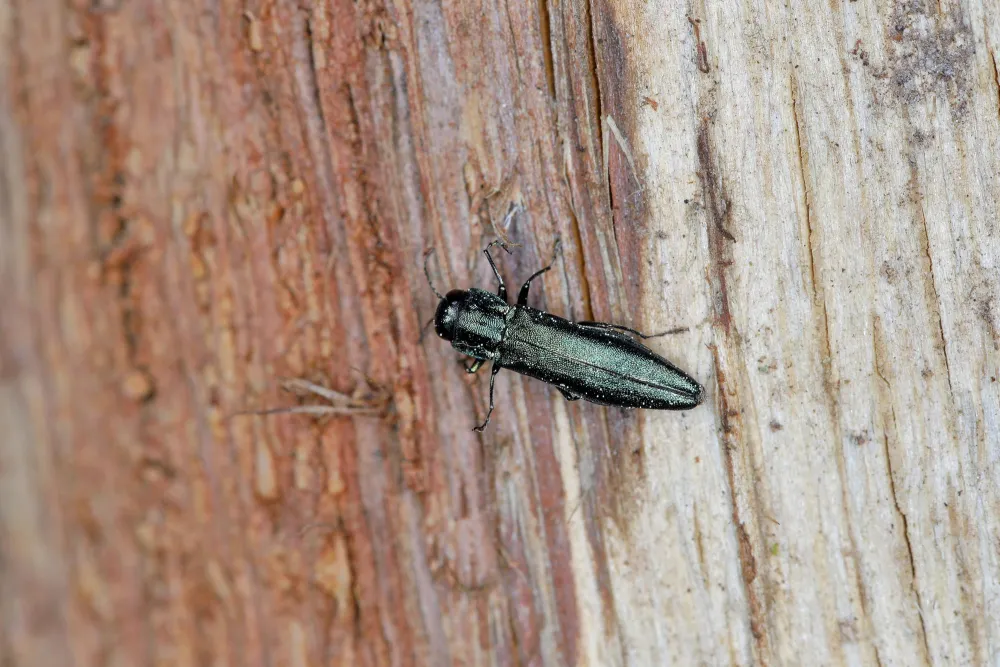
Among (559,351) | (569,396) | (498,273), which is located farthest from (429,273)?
(569,396)

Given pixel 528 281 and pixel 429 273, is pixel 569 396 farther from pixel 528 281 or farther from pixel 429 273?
pixel 429 273

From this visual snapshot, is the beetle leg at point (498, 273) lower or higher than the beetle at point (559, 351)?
higher

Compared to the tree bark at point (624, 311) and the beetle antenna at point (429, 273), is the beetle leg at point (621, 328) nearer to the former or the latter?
the tree bark at point (624, 311)

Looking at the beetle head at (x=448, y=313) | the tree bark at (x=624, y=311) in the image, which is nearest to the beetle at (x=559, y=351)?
the beetle head at (x=448, y=313)

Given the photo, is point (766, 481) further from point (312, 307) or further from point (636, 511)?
point (312, 307)

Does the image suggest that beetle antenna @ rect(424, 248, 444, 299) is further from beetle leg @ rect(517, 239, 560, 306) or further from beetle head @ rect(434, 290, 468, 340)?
beetle leg @ rect(517, 239, 560, 306)

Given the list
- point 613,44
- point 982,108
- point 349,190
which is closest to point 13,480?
point 349,190
